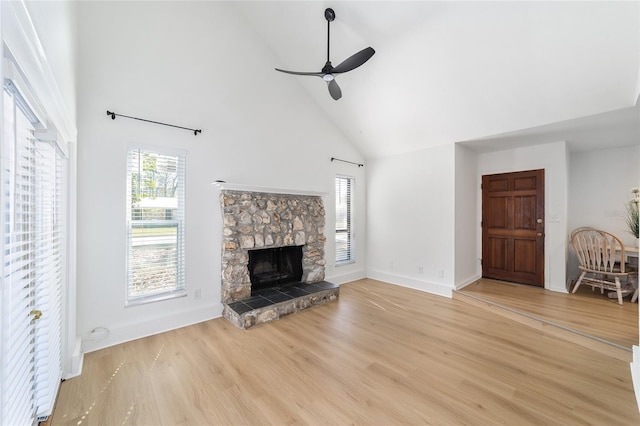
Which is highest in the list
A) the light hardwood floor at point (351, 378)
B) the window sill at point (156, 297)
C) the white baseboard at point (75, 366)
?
the window sill at point (156, 297)

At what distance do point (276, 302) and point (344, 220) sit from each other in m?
2.41

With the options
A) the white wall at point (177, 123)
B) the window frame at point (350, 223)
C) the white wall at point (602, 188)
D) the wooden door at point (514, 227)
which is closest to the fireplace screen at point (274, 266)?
the white wall at point (177, 123)

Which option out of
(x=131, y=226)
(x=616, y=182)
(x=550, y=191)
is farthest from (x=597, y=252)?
(x=131, y=226)

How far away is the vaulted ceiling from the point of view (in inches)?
101

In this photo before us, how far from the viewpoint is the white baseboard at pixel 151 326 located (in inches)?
109

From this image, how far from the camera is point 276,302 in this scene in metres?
3.54

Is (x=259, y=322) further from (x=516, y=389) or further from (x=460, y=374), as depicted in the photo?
(x=516, y=389)

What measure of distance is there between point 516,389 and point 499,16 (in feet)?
11.4

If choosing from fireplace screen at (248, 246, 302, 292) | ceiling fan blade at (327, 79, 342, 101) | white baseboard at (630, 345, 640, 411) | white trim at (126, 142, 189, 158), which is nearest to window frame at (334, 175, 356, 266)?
fireplace screen at (248, 246, 302, 292)

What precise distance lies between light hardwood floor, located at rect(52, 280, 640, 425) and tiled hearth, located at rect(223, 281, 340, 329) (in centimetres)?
14

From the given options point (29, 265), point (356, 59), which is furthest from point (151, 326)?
point (356, 59)

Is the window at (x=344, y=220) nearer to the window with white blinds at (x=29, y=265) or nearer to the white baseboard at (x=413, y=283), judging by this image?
the white baseboard at (x=413, y=283)

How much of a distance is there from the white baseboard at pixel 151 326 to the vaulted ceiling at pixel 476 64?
3819mm

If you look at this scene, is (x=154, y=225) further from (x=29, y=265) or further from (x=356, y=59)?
(x=356, y=59)
